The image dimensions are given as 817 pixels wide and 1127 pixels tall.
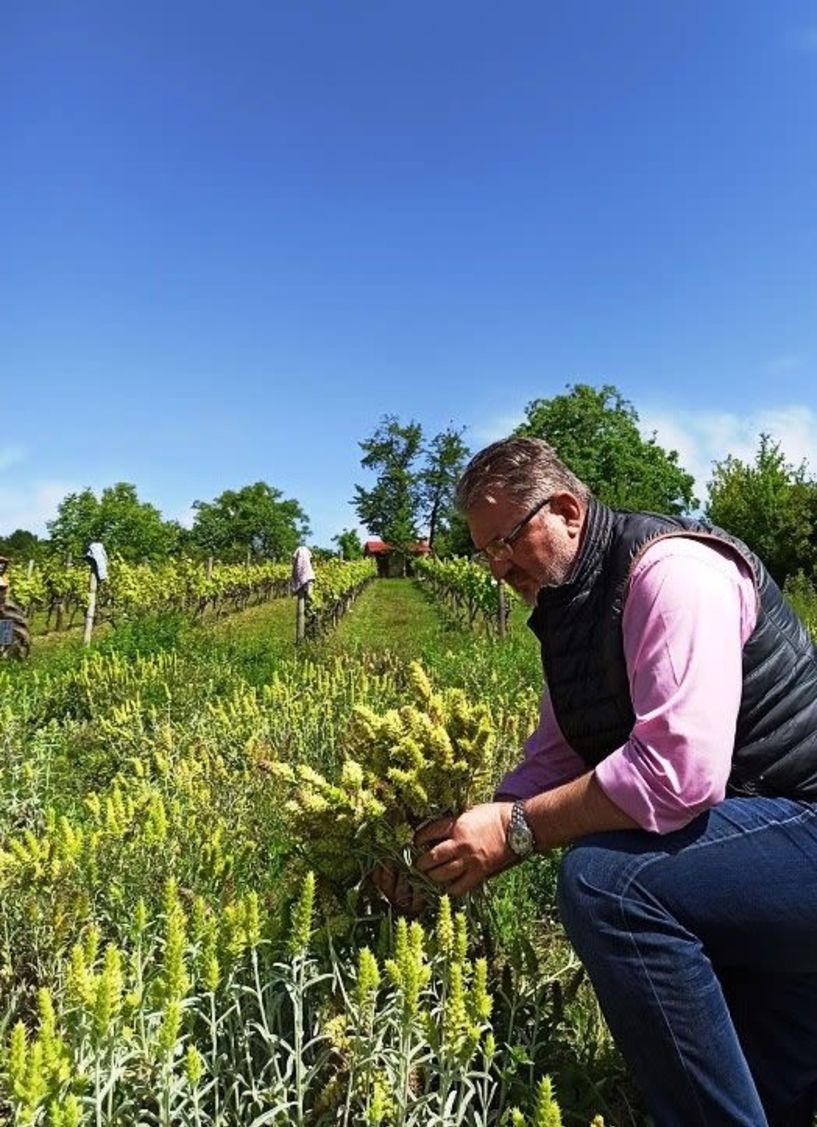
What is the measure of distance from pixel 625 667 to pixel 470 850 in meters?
0.48

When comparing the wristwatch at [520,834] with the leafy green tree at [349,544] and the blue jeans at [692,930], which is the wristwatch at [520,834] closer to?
the blue jeans at [692,930]

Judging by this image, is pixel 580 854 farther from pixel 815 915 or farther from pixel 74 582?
pixel 74 582

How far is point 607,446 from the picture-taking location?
52.2 meters

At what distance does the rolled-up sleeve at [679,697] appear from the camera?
1.56m

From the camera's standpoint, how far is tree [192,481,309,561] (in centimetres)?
8074

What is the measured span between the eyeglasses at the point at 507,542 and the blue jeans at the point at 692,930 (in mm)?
622

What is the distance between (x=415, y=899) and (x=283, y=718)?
2.56 m

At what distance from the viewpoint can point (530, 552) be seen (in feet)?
6.34

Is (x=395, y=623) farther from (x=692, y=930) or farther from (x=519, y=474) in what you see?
(x=692, y=930)

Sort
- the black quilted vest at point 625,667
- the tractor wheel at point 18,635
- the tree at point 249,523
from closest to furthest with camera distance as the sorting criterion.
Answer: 1. the black quilted vest at point 625,667
2. the tractor wheel at point 18,635
3. the tree at point 249,523

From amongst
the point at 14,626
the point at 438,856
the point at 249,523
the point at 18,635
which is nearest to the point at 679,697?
the point at 438,856

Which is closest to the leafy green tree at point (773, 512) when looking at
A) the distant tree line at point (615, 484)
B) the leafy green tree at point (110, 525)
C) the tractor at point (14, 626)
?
the distant tree line at point (615, 484)

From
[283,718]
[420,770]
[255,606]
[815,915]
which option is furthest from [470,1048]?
[255,606]

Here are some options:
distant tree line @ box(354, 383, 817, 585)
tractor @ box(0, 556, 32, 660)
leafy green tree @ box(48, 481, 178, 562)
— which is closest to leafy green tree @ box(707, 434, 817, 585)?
distant tree line @ box(354, 383, 817, 585)
